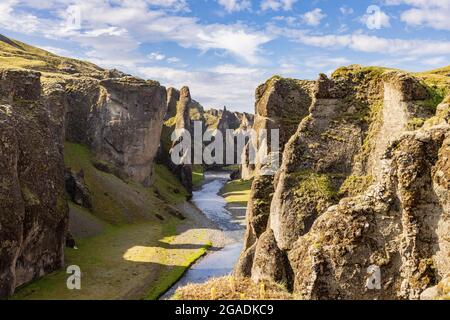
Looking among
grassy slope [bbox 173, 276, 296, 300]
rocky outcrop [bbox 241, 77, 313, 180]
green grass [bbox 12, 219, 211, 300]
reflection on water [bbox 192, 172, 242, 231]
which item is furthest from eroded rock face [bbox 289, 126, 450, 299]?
reflection on water [bbox 192, 172, 242, 231]

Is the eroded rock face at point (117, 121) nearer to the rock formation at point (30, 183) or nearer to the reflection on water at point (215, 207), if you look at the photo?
the reflection on water at point (215, 207)

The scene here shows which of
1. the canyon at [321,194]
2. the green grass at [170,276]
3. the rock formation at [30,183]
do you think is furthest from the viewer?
the green grass at [170,276]

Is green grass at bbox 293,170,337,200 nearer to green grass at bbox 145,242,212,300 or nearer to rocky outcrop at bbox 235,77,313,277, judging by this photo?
rocky outcrop at bbox 235,77,313,277

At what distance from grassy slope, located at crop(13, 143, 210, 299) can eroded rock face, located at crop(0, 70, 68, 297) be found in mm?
3050

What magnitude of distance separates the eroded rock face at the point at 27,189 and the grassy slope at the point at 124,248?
3.05m

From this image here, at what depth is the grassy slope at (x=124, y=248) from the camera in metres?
60.5

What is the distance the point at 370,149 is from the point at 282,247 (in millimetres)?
11151

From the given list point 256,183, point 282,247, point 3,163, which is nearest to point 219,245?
point 256,183

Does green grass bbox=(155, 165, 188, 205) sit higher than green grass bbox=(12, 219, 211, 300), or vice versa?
green grass bbox=(155, 165, 188, 205)

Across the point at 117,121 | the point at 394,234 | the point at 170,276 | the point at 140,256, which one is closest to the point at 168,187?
the point at 117,121

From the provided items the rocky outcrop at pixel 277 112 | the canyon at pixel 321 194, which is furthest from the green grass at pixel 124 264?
the rocky outcrop at pixel 277 112

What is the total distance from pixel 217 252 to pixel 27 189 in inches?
1419

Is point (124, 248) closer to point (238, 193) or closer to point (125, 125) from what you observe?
point (125, 125)

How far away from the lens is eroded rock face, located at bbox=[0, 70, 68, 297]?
54.8m
